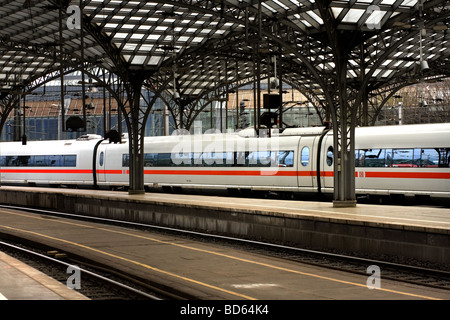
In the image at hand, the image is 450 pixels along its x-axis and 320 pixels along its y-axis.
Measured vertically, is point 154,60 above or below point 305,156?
above

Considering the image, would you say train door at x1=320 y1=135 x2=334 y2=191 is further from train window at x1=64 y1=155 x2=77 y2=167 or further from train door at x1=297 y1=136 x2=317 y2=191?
train window at x1=64 y1=155 x2=77 y2=167

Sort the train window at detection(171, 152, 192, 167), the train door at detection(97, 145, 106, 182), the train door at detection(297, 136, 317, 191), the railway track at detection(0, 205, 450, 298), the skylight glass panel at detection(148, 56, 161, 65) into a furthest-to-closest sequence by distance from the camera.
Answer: the train door at detection(97, 145, 106, 182), the skylight glass panel at detection(148, 56, 161, 65), the train window at detection(171, 152, 192, 167), the train door at detection(297, 136, 317, 191), the railway track at detection(0, 205, 450, 298)

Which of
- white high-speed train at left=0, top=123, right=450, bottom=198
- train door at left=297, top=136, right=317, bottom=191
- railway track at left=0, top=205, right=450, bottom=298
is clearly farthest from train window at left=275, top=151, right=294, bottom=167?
railway track at left=0, top=205, right=450, bottom=298

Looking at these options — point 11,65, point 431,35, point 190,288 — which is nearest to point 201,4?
point 431,35

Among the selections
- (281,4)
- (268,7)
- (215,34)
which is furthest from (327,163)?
(215,34)

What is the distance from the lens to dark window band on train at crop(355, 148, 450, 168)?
27.9 metres

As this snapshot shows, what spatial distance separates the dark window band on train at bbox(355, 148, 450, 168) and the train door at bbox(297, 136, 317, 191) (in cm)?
229

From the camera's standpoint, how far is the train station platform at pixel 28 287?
1138 cm

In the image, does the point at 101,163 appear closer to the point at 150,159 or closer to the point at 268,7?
the point at 150,159

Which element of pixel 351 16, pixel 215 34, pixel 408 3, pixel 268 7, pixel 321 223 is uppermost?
pixel 215 34

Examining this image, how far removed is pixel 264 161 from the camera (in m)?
35.4

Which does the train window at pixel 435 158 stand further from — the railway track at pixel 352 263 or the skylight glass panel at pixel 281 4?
the skylight glass panel at pixel 281 4

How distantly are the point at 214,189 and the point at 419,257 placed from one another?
21748 millimetres

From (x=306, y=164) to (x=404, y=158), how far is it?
516 centimetres
